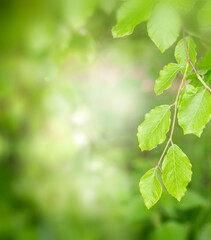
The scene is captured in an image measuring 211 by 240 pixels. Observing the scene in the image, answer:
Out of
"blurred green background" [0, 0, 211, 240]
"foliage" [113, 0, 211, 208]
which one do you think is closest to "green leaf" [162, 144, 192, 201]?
"foliage" [113, 0, 211, 208]

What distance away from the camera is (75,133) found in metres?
1.02

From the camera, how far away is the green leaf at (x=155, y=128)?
393 mm

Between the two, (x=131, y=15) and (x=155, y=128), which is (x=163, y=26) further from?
(x=155, y=128)

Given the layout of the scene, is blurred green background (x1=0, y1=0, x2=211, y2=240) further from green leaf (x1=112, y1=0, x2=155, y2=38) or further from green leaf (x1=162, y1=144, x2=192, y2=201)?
green leaf (x1=162, y1=144, x2=192, y2=201)

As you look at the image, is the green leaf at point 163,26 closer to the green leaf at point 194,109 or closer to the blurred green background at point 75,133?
the green leaf at point 194,109

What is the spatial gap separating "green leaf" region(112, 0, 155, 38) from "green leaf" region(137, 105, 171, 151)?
12 centimetres

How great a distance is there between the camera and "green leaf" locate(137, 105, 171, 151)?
0.39 m

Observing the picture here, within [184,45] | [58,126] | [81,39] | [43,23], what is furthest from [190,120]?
[58,126]

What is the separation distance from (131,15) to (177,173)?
9.3 inches

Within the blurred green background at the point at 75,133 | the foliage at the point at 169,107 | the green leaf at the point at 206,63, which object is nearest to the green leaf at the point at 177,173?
the foliage at the point at 169,107

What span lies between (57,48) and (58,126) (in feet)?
0.95

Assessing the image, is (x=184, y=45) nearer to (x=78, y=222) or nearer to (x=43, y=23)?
(x=43, y=23)

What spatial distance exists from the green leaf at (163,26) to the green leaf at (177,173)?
16 cm

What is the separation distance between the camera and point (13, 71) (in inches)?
34.4
